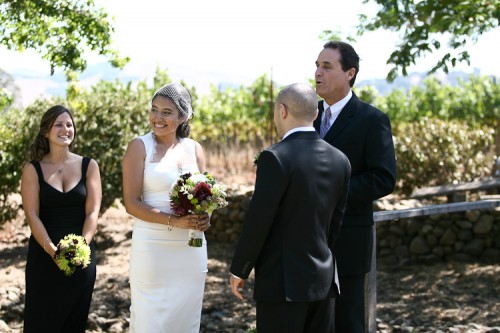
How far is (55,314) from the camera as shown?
→ 539 centimetres

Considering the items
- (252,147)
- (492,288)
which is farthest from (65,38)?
(252,147)

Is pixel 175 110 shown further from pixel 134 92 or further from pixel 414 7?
pixel 134 92

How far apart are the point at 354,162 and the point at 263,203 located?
1012 millimetres

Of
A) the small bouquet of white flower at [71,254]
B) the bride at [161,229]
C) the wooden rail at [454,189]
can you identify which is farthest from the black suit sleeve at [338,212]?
the wooden rail at [454,189]

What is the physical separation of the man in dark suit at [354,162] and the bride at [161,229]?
1.03 metres

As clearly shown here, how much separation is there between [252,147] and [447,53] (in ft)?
34.9

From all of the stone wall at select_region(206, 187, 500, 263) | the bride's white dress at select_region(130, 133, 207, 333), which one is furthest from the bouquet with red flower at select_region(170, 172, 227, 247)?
the stone wall at select_region(206, 187, 500, 263)

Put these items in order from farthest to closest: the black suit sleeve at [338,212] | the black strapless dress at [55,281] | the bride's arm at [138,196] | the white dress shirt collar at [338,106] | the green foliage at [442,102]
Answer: the green foliage at [442,102] < the black strapless dress at [55,281] < the bride's arm at [138,196] < the white dress shirt collar at [338,106] < the black suit sleeve at [338,212]

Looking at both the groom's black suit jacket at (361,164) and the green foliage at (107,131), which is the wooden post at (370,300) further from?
the green foliage at (107,131)

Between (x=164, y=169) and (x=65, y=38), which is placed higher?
(x=65, y=38)

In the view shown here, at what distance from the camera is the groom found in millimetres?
3939

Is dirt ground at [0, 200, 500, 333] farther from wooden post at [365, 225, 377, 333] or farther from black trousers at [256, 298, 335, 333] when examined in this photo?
black trousers at [256, 298, 335, 333]

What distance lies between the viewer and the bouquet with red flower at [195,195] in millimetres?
4898

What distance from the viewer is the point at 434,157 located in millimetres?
12859
